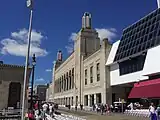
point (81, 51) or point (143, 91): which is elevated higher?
point (81, 51)

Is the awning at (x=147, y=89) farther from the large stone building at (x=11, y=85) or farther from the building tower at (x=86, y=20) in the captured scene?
the building tower at (x=86, y=20)

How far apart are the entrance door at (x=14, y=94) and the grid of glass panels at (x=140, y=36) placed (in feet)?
64.6

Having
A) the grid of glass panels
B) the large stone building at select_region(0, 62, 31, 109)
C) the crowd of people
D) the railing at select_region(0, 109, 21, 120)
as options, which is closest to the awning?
the grid of glass panels

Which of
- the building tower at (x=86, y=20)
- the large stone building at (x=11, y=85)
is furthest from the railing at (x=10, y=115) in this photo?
the building tower at (x=86, y=20)

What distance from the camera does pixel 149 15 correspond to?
40344 millimetres

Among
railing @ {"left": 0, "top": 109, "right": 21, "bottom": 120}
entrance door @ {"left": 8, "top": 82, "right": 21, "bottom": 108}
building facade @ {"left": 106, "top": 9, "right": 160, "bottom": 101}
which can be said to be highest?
building facade @ {"left": 106, "top": 9, "right": 160, "bottom": 101}

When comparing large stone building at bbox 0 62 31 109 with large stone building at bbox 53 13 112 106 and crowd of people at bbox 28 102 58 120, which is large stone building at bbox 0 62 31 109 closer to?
crowd of people at bbox 28 102 58 120

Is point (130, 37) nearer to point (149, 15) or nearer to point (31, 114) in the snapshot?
point (149, 15)

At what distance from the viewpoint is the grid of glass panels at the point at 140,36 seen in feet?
120

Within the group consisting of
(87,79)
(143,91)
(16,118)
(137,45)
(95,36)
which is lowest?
(16,118)

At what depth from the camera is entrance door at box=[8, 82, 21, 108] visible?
2888 cm

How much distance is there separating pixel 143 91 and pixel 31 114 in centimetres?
2127

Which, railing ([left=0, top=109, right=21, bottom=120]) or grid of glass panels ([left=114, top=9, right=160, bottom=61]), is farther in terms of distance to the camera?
grid of glass panels ([left=114, top=9, right=160, bottom=61])

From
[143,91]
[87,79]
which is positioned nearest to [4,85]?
[143,91]
